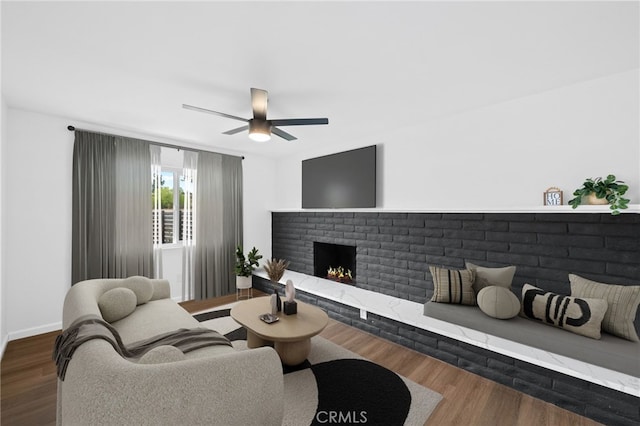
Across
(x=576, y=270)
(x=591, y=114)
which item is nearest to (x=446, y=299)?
(x=576, y=270)

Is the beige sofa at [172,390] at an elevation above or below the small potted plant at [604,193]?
below

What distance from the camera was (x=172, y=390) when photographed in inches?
40.2

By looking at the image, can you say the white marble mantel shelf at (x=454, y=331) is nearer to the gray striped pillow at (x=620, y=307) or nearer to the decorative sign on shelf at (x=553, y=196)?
the gray striped pillow at (x=620, y=307)

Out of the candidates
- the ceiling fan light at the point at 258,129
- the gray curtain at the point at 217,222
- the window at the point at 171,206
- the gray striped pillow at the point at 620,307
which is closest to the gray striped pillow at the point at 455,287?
the gray striped pillow at the point at 620,307

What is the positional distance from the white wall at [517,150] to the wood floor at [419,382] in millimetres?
1576

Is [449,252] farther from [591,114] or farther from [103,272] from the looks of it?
[103,272]

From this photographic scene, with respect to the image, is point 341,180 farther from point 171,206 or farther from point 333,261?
point 171,206

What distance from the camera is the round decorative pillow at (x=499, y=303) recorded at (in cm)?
225

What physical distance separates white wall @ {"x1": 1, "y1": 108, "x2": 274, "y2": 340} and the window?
3.18 ft

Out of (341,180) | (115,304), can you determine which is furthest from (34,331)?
(341,180)

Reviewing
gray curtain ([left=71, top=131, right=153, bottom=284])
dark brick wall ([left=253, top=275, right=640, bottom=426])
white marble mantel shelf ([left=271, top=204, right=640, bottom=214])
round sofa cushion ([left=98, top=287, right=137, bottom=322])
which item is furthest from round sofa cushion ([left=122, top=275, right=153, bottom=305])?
white marble mantel shelf ([left=271, top=204, right=640, bottom=214])

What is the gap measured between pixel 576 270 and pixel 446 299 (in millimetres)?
1060

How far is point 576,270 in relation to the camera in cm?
225

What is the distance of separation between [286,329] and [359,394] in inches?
29.0
